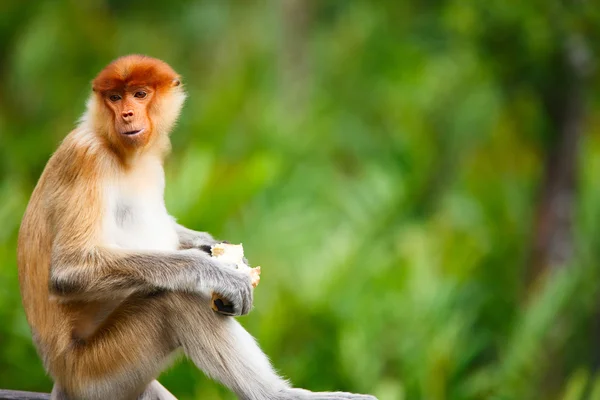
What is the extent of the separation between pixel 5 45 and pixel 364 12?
5.33 meters

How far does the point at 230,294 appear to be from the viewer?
119 inches

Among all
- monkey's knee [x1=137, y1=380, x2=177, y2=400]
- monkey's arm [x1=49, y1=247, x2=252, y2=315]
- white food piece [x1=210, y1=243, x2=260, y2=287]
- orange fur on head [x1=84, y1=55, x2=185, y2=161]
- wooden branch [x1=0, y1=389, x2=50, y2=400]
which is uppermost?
orange fur on head [x1=84, y1=55, x2=185, y2=161]

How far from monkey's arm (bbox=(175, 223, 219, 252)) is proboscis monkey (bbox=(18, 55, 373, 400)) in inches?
9.0

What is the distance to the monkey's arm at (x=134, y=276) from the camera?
119 inches

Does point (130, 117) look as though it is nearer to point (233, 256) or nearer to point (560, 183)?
point (233, 256)

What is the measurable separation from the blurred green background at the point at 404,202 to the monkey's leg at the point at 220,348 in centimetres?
212

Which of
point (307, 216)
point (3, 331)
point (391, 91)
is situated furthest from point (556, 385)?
point (391, 91)

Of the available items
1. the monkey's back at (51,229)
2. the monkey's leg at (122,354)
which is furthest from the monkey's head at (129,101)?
the monkey's leg at (122,354)

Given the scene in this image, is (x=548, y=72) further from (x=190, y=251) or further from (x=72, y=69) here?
(x=72, y=69)

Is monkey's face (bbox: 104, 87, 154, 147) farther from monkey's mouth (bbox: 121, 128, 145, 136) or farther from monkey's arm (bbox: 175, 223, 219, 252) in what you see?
monkey's arm (bbox: 175, 223, 219, 252)

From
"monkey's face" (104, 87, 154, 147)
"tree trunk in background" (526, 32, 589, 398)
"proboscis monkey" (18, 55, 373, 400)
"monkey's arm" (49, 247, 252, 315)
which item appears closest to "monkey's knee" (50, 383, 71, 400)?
"proboscis monkey" (18, 55, 373, 400)

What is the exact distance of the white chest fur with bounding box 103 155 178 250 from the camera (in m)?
3.18

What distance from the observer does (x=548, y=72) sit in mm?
7121

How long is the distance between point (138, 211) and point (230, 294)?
0.50 metres
